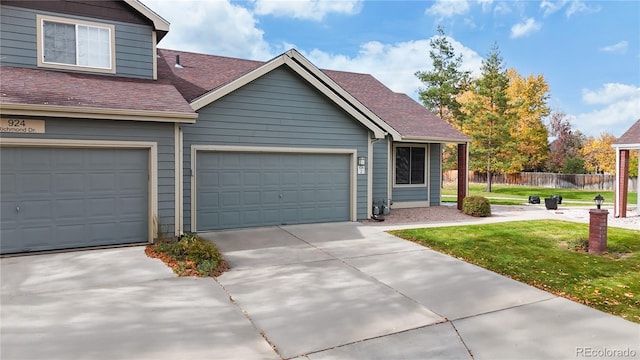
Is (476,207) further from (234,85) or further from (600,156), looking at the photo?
(600,156)

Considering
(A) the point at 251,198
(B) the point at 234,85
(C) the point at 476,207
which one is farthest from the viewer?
(C) the point at 476,207

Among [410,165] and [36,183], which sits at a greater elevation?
[410,165]

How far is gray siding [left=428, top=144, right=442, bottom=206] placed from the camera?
51.3 feet

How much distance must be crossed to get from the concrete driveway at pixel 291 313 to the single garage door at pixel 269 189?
9.19 feet

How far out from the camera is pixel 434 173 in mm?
15719

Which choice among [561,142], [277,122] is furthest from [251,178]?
[561,142]

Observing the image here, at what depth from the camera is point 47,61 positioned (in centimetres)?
869

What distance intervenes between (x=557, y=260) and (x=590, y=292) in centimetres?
196

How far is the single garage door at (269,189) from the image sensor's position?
394 inches

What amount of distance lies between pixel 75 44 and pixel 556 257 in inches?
457

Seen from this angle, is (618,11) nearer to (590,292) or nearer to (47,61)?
(590,292)

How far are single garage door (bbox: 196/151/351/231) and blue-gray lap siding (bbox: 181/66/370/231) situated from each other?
1.16 feet

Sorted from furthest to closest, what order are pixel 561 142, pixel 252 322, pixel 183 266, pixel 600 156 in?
pixel 561 142, pixel 600 156, pixel 183 266, pixel 252 322

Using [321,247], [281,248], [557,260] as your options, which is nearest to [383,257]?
[321,247]
